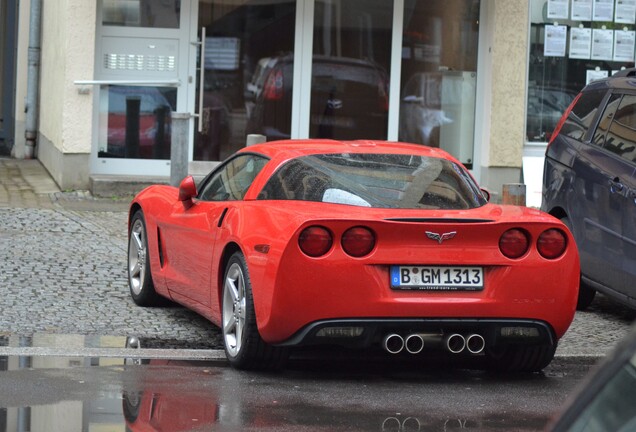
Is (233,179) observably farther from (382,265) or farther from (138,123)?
(138,123)

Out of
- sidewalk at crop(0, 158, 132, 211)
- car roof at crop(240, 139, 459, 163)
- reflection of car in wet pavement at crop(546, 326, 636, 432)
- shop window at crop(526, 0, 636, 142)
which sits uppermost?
shop window at crop(526, 0, 636, 142)

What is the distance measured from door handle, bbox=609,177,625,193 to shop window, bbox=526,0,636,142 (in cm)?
729

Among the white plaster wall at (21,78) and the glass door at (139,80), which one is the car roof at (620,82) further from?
the white plaster wall at (21,78)

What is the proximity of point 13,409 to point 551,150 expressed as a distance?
224 inches

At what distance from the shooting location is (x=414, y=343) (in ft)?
22.4

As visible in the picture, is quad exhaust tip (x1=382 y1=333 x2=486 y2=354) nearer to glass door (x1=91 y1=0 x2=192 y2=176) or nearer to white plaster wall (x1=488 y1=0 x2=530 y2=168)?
glass door (x1=91 y1=0 x2=192 y2=176)

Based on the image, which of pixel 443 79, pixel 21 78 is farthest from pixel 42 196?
pixel 443 79

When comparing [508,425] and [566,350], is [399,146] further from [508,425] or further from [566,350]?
[508,425]

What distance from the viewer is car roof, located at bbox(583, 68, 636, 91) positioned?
9617 millimetres

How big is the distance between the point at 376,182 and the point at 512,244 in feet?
3.05

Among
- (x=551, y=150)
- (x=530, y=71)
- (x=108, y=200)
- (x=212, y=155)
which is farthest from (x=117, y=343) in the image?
(x=530, y=71)

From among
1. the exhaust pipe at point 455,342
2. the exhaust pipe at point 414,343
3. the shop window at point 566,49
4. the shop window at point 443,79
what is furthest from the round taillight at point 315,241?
the shop window at point 566,49

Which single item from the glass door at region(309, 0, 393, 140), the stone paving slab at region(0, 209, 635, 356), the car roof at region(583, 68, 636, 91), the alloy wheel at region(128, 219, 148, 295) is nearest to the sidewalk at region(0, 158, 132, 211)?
the stone paving slab at region(0, 209, 635, 356)

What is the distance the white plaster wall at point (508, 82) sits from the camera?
16.1m
